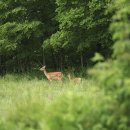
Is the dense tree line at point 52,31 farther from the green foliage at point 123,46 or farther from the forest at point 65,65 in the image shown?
the green foliage at point 123,46

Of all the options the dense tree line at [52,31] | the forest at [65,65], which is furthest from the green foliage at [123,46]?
the dense tree line at [52,31]

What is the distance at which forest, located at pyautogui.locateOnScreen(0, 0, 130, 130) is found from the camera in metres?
6.21

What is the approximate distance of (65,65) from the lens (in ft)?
97.9

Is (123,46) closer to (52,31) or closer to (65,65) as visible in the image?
(52,31)

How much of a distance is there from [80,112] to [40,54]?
22.0 meters

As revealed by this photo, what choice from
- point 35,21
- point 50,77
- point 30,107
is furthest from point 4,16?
point 30,107

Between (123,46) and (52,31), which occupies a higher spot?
(52,31)

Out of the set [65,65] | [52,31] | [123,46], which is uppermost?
[52,31]

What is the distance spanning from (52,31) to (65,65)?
4427 millimetres

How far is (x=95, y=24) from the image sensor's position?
2172 cm

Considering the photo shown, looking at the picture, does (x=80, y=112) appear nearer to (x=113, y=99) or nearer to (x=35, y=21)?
(x=113, y=99)

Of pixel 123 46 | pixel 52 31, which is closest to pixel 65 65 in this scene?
pixel 52 31

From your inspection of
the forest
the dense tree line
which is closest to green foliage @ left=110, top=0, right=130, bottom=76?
the forest

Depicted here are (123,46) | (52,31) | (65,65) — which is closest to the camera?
(123,46)
